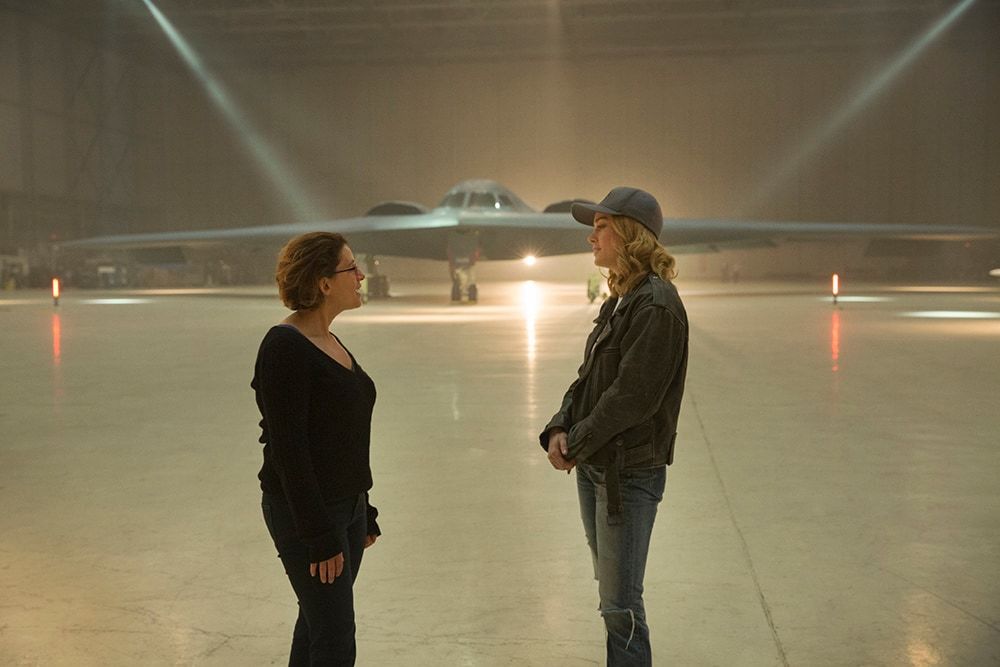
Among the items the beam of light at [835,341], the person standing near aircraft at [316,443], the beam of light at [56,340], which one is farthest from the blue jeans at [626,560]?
the beam of light at [56,340]

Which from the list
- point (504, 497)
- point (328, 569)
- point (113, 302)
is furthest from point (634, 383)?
point (113, 302)

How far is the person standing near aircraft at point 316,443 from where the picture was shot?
2627mm

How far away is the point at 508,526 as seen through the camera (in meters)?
4.73

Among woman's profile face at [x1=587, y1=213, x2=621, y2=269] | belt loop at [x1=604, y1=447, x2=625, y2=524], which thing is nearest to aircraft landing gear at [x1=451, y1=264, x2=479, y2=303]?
woman's profile face at [x1=587, y1=213, x2=621, y2=269]

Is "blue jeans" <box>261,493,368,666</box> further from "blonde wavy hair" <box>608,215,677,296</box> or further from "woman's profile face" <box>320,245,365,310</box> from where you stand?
"blonde wavy hair" <box>608,215,677,296</box>

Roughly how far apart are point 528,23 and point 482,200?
21.7 m

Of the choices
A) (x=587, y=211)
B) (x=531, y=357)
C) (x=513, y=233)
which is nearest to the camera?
(x=587, y=211)

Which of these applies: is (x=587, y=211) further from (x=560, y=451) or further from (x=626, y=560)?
(x=626, y=560)

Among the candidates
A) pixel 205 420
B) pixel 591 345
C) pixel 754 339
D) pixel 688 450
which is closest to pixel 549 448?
pixel 591 345

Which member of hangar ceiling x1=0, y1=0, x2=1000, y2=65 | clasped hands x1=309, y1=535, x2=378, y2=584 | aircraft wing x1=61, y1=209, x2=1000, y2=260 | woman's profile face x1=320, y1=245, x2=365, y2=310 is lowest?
clasped hands x1=309, y1=535, x2=378, y2=584

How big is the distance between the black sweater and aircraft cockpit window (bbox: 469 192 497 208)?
2408cm

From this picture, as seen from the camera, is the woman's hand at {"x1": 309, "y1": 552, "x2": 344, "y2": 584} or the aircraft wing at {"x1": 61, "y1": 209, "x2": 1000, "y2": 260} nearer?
the woman's hand at {"x1": 309, "y1": 552, "x2": 344, "y2": 584}

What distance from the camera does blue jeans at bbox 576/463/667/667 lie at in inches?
116

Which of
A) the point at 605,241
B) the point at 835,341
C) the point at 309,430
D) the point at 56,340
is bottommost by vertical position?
the point at 835,341
